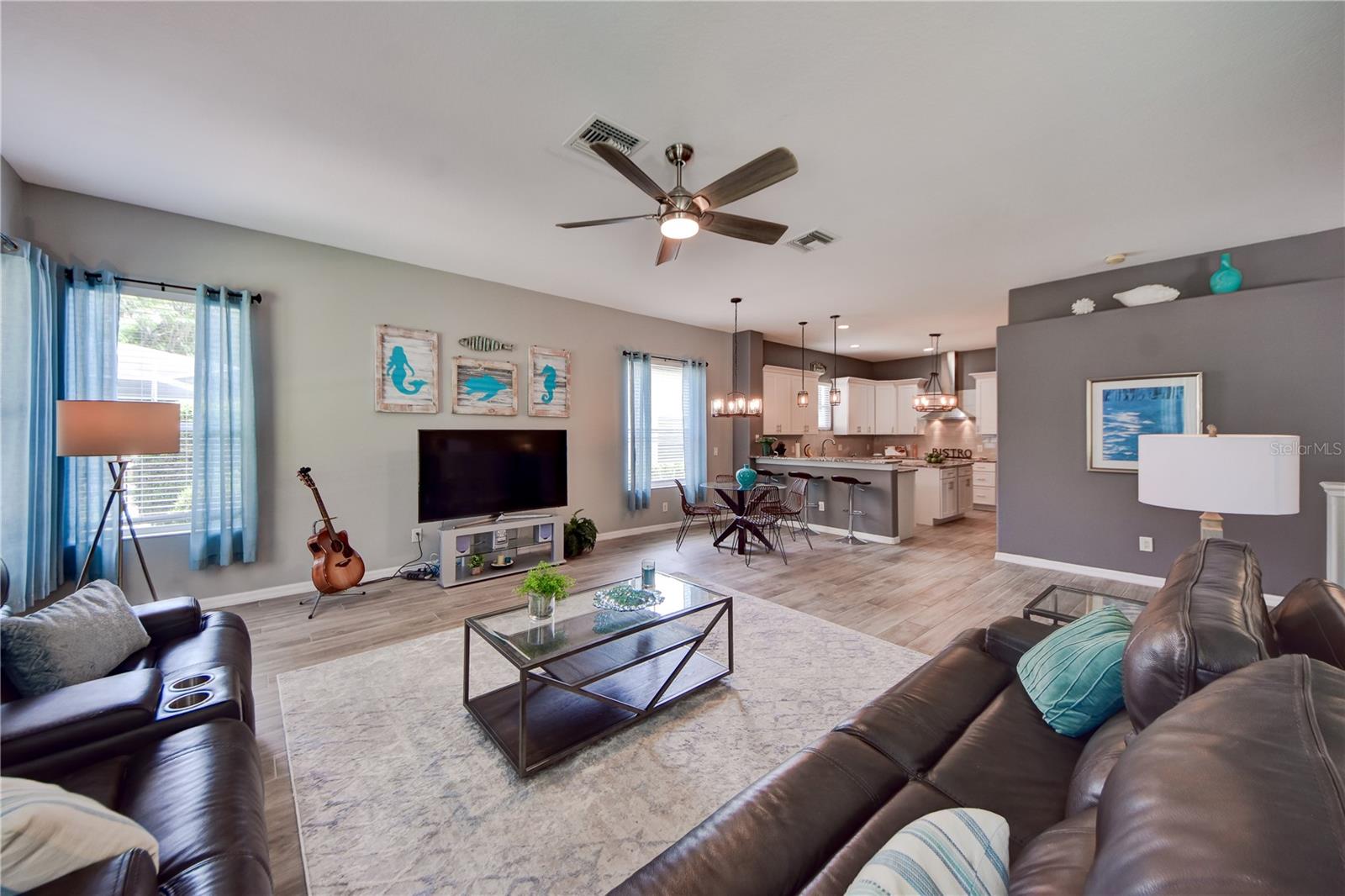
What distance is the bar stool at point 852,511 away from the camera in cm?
597

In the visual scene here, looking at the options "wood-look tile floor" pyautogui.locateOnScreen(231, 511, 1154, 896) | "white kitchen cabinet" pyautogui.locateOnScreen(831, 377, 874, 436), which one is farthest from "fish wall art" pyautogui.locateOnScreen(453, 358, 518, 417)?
"white kitchen cabinet" pyautogui.locateOnScreen(831, 377, 874, 436)

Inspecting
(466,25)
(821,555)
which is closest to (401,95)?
(466,25)

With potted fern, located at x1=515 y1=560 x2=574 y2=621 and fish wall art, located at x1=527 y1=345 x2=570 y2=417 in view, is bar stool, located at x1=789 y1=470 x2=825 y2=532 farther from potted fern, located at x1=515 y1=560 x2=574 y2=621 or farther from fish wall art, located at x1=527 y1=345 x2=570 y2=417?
potted fern, located at x1=515 y1=560 x2=574 y2=621

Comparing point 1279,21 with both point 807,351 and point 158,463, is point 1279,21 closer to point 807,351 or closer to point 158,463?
point 158,463

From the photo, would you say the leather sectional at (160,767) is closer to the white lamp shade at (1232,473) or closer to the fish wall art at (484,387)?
the white lamp shade at (1232,473)

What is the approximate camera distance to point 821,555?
5340 millimetres

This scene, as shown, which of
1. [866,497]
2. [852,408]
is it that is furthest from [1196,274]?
[852,408]

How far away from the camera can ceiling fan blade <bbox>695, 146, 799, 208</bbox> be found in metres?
2.21

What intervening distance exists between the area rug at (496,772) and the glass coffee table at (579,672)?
0.23 ft

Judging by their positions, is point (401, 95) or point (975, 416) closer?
point (401, 95)

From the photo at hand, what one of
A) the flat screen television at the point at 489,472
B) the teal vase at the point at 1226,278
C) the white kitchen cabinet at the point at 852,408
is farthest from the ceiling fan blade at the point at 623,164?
the white kitchen cabinet at the point at 852,408

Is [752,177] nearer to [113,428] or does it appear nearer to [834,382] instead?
[113,428]

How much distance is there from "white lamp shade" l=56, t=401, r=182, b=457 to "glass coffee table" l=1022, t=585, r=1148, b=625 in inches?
174

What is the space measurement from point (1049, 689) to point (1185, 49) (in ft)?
A: 8.51
